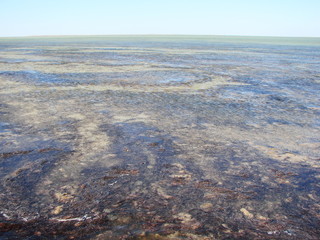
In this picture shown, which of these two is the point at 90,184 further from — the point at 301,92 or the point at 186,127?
the point at 301,92

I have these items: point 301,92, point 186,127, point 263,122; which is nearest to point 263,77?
point 301,92

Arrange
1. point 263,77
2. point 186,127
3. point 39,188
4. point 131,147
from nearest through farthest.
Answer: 1. point 39,188
2. point 131,147
3. point 186,127
4. point 263,77

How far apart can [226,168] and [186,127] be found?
1191mm

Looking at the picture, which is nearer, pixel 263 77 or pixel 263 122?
pixel 263 122

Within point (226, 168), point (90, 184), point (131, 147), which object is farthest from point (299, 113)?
point (90, 184)

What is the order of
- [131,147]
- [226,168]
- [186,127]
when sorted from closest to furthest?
[226,168] → [131,147] → [186,127]

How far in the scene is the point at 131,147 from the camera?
2.88 m

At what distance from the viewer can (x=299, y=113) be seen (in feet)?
14.4

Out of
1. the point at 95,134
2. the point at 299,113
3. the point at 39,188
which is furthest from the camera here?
the point at 299,113

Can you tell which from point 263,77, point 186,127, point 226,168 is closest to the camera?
point 226,168

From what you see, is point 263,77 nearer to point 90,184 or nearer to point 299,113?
point 299,113

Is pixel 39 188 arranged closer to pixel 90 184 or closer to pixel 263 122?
pixel 90 184

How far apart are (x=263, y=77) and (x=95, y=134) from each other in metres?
6.58

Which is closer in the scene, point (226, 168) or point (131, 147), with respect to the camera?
point (226, 168)
